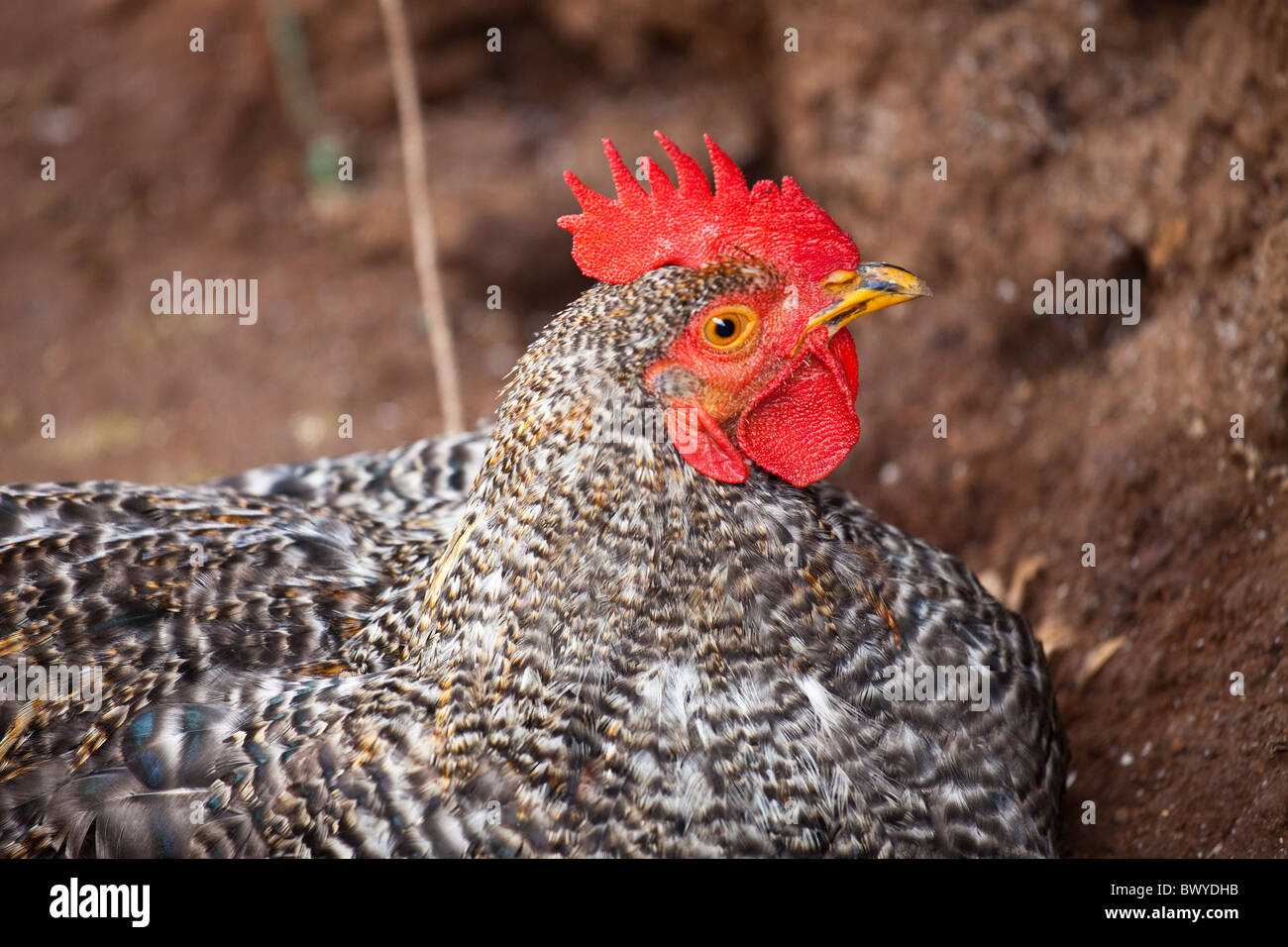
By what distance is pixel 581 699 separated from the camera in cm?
289

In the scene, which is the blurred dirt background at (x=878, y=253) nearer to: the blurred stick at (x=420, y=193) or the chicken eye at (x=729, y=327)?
the blurred stick at (x=420, y=193)

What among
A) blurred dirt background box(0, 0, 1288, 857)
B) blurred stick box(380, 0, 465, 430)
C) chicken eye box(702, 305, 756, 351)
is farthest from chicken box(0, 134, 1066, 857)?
blurred stick box(380, 0, 465, 430)

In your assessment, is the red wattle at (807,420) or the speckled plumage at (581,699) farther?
the red wattle at (807,420)

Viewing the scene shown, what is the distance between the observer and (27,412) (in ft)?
24.9

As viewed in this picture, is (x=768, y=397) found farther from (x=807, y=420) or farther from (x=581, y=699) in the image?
(x=581, y=699)

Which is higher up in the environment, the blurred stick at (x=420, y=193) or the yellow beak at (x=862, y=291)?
the blurred stick at (x=420, y=193)

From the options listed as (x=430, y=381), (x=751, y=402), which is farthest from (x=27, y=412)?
(x=751, y=402)

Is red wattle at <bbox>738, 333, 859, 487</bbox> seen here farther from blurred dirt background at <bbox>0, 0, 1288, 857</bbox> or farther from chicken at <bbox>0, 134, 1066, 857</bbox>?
blurred dirt background at <bbox>0, 0, 1288, 857</bbox>

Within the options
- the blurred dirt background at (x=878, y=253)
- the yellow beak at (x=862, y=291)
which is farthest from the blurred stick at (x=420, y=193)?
the yellow beak at (x=862, y=291)

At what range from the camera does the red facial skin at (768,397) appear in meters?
2.93

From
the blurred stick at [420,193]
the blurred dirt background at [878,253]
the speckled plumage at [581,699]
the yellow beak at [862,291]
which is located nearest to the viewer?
the speckled plumage at [581,699]

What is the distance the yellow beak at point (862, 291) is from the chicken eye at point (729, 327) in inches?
5.6

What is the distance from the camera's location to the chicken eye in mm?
2961

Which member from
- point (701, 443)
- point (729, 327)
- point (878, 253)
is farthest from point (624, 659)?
point (878, 253)
